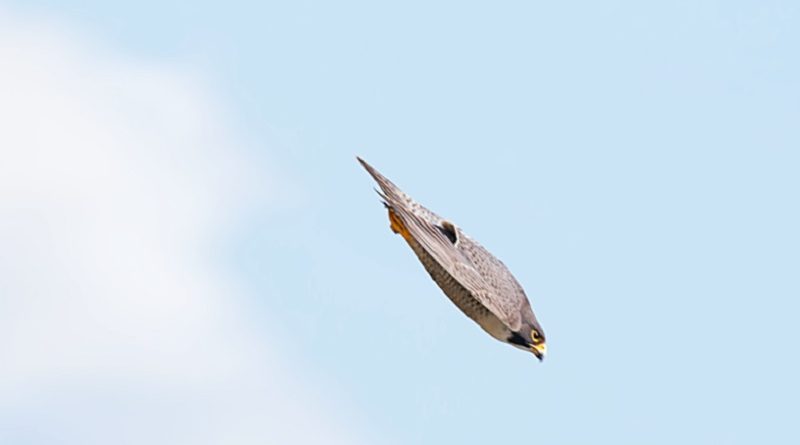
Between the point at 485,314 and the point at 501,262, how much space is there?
1317mm

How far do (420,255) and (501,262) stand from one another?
182cm

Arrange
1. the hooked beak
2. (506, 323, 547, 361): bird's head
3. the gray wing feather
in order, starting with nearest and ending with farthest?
the gray wing feather < (506, 323, 547, 361): bird's head < the hooked beak

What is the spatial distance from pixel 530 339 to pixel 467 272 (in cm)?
151

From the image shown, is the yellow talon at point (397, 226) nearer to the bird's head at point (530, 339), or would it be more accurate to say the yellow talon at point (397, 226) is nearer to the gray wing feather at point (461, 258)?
the gray wing feather at point (461, 258)

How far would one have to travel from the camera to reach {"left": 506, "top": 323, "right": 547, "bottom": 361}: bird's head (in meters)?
42.3

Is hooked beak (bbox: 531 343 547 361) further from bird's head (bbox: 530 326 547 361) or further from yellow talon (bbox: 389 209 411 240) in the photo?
yellow talon (bbox: 389 209 411 240)

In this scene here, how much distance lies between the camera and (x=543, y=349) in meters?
42.6

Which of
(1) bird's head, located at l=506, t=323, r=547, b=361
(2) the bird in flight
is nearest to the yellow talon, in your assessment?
(2) the bird in flight

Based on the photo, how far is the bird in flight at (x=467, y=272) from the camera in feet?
135

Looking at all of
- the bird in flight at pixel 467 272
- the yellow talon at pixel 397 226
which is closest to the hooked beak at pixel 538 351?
the bird in flight at pixel 467 272

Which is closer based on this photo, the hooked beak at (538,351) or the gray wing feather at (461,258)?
the gray wing feather at (461,258)

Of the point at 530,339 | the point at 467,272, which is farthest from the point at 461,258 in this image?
the point at 530,339

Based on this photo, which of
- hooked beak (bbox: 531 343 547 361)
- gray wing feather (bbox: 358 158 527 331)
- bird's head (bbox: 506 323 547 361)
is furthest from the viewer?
hooked beak (bbox: 531 343 547 361)

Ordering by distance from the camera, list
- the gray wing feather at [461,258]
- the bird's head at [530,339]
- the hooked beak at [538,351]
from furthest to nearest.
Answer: the hooked beak at [538,351] → the bird's head at [530,339] → the gray wing feather at [461,258]
